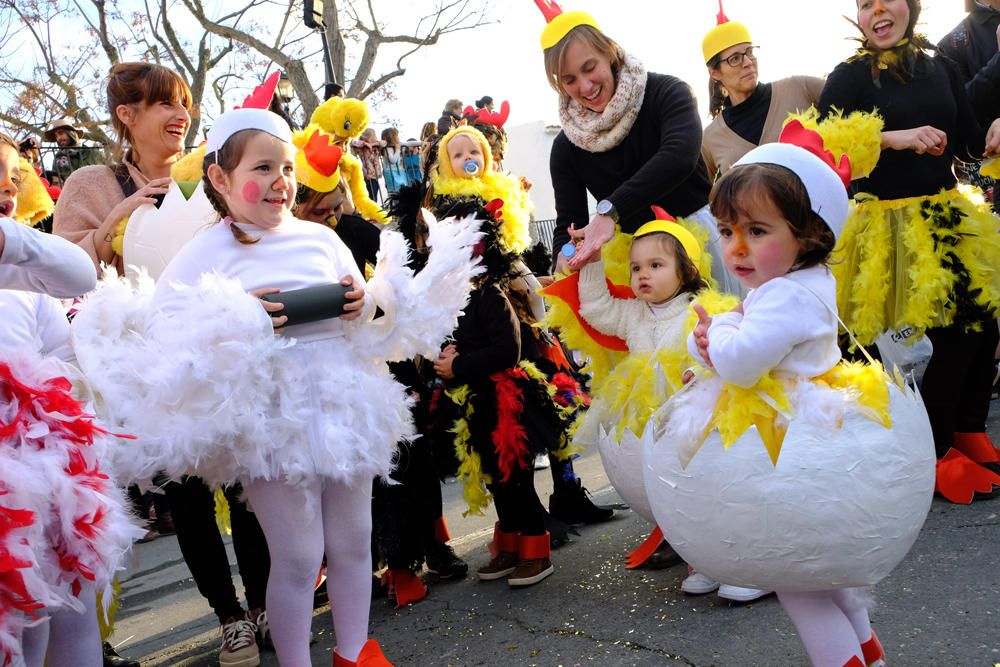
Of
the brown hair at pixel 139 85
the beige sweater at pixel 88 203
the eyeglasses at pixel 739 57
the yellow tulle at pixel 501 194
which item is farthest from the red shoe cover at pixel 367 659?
the eyeglasses at pixel 739 57

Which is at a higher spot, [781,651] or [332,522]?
[332,522]

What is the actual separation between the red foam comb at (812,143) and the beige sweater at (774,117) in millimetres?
1960

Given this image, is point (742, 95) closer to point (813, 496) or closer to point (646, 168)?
point (646, 168)

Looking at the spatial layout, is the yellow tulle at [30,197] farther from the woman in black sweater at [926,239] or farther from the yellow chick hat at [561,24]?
the woman in black sweater at [926,239]

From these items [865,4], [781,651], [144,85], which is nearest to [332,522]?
[781,651]

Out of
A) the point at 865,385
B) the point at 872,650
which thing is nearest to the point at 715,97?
the point at 865,385

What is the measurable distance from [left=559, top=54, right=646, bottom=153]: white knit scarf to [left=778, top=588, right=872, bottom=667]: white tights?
189 cm

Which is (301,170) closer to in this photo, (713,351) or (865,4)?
(713,351)

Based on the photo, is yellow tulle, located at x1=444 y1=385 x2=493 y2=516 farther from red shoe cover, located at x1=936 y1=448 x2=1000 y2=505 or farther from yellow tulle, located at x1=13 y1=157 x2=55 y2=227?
red shoe cover, located at x1=936 y1=448 x2=1000 y2=505

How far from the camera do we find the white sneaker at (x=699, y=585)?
3.13 meters

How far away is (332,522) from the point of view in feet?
8.99

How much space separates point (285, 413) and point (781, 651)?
5.01ft

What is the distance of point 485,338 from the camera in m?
3.78

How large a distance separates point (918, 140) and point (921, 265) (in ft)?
1.57
